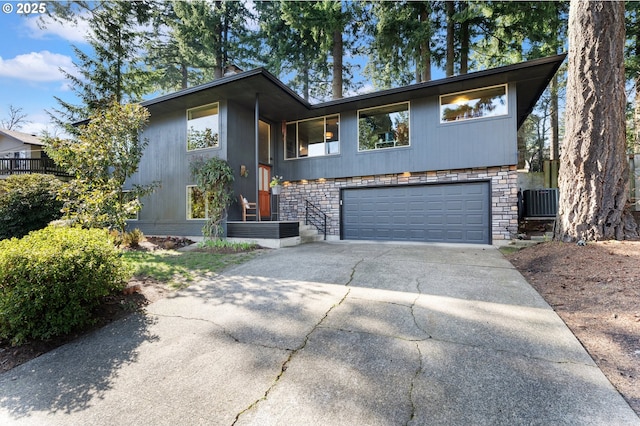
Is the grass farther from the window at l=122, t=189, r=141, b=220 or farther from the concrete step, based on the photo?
the concrete step

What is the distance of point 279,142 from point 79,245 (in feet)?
27.8

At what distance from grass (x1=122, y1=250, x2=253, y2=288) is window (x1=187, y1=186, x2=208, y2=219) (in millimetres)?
2761

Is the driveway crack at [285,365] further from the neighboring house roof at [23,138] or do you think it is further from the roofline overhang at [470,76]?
the neighboring house roof at [23,138]

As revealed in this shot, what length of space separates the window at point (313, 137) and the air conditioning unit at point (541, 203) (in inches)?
241

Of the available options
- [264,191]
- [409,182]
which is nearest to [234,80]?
[264,191]

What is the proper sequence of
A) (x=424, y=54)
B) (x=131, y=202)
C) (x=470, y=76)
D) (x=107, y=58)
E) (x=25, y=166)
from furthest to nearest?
(x=25, y=166) < (x=107, y=58) < (x=424, y=54) < (x=470, y=76) < (x=131, y=202)

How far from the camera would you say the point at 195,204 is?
9.41m

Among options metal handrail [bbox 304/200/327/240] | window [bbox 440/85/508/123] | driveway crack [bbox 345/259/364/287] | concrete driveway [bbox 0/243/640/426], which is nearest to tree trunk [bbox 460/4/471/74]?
window [bbox 440/85/508/123]

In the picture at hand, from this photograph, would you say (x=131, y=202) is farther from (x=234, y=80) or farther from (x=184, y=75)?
(x=184, y=75)

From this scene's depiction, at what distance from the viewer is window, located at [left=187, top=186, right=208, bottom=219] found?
365 inches

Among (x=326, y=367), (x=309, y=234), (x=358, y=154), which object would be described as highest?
(x=358, y=154)

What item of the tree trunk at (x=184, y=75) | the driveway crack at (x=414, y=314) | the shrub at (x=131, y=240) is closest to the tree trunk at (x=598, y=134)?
the driveway crack at (x=414, y=314)

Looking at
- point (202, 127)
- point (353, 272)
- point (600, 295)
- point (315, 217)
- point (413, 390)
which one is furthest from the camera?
point (315, 217)

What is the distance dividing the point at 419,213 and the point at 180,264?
6.90 meters
